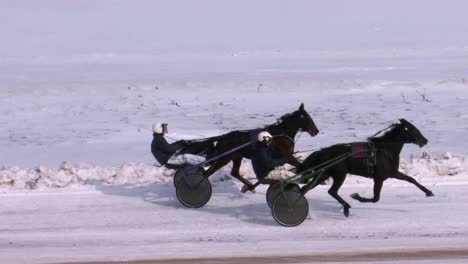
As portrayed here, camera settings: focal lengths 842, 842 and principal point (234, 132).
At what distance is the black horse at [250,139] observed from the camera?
10.3m

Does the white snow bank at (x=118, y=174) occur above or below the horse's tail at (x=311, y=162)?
below

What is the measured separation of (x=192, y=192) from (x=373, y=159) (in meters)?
2.27

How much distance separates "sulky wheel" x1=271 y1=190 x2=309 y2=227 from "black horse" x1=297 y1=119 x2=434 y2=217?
518 mm

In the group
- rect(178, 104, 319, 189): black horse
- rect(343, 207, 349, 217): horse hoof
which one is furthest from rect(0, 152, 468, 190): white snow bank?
rect(343, 207, 349, 217): horse hoof

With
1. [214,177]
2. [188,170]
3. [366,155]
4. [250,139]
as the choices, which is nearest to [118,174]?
[214,177]

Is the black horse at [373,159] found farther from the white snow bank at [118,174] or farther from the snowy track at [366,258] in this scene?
the white snow bank at [118,174]

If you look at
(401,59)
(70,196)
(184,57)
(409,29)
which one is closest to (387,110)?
(70,196)

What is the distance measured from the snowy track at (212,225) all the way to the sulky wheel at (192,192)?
5.1 inches

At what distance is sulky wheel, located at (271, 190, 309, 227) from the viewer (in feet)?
30.0

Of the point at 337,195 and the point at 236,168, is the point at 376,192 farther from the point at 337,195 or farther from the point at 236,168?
the point at 236,168

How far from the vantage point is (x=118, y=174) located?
11867 mm

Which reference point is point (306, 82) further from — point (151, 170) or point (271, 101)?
point (151, 170)

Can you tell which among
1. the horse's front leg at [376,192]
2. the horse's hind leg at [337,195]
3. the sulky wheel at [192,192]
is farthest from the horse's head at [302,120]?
the sulky wheel at [192,192]

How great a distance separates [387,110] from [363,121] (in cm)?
174
